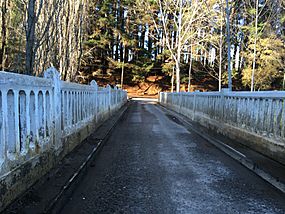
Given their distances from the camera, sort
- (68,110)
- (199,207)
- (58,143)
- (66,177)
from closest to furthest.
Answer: (199,207)
(66,177)
(58,143)
(68,110)

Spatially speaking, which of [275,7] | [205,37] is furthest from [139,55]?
[275,7]

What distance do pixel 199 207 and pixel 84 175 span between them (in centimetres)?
220

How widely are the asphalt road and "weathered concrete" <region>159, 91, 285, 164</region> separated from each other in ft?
2.71

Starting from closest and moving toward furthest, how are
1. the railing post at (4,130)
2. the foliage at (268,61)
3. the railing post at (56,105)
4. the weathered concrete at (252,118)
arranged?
the railing post at (4,130)
the railing post at (56,105)
the weathered concrete at (252,118)
the foliage at (268,61)

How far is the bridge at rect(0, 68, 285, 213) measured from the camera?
137 inches

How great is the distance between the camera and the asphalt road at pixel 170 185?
359cm

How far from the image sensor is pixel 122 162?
579cm

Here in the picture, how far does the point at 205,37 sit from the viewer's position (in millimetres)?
30172

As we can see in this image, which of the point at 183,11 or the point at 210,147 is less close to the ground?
the point at 183,11

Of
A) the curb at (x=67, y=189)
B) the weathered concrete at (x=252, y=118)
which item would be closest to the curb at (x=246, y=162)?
the weathered concrete at (x=252, y=118)

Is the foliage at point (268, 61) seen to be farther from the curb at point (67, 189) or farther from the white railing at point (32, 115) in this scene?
the curb at point (67, 189)

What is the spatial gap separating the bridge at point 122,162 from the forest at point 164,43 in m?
9.01

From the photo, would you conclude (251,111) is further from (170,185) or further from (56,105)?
(56,105)

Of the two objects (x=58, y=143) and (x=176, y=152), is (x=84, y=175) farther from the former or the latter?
(x=176, y=152)
